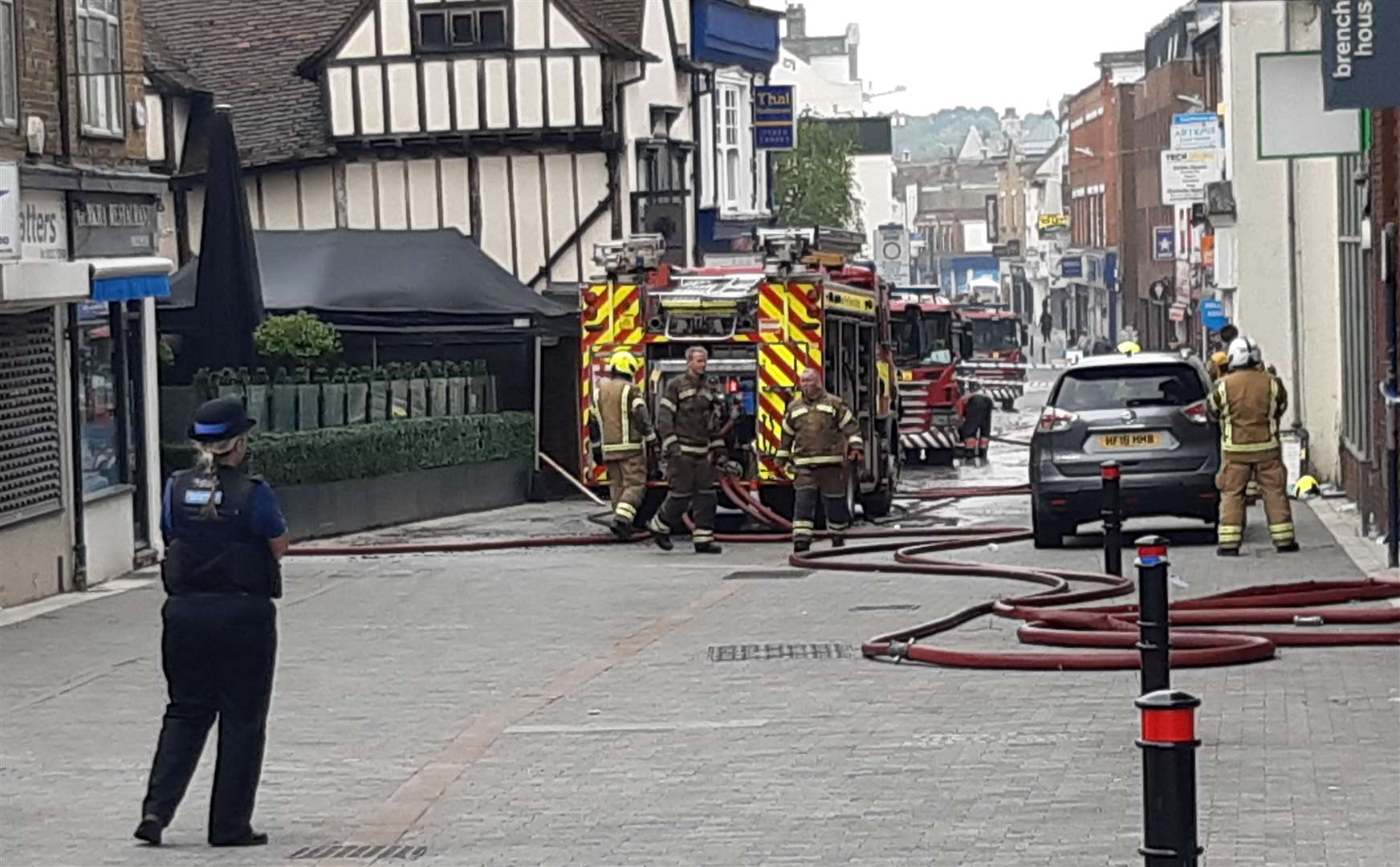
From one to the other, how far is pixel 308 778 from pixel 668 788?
1656 millimetres

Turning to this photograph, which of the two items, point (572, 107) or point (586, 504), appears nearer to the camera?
point (586, 504)

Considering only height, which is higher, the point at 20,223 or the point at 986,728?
the point at 20,223

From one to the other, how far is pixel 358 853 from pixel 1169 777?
13.2 ft

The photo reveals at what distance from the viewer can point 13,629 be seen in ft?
56.2

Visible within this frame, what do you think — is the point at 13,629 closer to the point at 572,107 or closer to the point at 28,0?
the point at 28,0

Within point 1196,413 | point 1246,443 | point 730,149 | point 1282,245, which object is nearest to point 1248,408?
point 1246,443

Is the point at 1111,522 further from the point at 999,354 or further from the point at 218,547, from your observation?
the point at 999,354

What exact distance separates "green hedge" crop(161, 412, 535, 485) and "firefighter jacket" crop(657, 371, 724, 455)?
376 centimetres

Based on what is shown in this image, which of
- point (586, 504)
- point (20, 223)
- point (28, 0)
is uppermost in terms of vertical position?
point (28, 0)

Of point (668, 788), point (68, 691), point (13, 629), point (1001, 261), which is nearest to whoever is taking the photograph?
point (668, 788)

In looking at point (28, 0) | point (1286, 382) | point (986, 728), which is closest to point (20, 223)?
point (28, 0)

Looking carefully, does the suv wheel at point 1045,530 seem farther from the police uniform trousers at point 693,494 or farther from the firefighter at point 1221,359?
the police uniform trousers at point 693,494

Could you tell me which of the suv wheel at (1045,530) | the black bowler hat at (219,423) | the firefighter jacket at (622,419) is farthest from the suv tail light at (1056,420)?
the black bowler hat at (219,423)

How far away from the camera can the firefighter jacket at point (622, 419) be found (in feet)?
75.0
